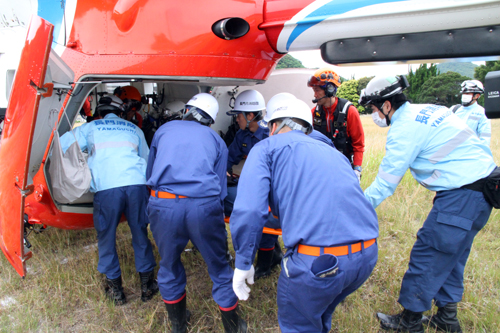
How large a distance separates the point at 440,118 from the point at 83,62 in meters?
3.16

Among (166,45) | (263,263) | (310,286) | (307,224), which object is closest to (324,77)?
(166,45)

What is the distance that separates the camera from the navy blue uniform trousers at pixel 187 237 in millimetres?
2502

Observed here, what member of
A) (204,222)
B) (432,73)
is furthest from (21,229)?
(432,73)

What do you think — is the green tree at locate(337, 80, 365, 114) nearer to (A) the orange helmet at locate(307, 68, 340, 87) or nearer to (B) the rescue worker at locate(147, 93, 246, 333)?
(A) the orange helmet at locate(307, 68, 340, 87)

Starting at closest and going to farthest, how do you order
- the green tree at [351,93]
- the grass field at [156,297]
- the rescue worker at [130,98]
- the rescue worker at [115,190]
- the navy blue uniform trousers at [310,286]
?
the navy blue uniform trousers at [310,286] → the grass field at [156,297] → the rescue worker at [115,190] → the rescue worker at [130,98] → the green tree at [351,93]

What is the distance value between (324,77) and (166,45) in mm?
2166

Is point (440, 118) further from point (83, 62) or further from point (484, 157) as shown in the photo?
point (83, 62)

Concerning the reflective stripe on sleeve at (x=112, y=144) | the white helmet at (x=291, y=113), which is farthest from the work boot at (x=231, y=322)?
the reflective stripe on sleeve at (x=112, y=144)

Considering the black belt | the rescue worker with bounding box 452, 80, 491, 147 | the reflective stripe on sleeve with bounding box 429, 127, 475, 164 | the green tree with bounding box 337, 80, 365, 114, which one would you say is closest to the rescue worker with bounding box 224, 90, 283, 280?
the reflective stripe on sleeve with bounding box 429, 127, 475, 164

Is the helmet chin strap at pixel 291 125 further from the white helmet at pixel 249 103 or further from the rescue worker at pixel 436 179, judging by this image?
the white helmet at pixel 249 103

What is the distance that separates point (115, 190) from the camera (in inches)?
119

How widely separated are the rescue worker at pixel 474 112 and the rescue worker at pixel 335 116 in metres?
3.02

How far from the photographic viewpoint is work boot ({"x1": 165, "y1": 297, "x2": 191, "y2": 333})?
2.70 meters

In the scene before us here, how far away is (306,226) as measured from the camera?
1.81 metres
